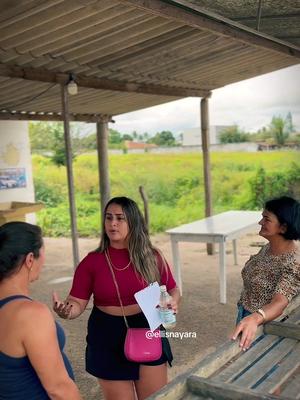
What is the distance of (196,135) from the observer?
80.5ft

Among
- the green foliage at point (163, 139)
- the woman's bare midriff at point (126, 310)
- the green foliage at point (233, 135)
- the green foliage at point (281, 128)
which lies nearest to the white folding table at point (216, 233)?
the woman's bare midriff at point (126, 310)

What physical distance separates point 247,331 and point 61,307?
0.88 meters

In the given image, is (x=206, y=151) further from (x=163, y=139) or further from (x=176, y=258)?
(x=163, y=139)

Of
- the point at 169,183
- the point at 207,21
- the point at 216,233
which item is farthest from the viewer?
the point at 169,183

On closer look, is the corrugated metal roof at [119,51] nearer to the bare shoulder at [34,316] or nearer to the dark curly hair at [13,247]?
the dark curly hair at [13,247]

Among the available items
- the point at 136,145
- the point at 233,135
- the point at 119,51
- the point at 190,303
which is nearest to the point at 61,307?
the point at 119,51

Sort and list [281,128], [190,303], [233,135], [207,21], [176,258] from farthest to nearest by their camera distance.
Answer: [233,135], [281,128], [176,258], [190,303], [207,21]

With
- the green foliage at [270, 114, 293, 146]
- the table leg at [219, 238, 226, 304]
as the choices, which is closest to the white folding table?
the table leg at [219, 238, 226, 304]

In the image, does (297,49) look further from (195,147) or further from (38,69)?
(195,147)

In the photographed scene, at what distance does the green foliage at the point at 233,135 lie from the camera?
69.6 ft

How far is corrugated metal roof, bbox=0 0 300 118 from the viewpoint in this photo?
3.72 metres

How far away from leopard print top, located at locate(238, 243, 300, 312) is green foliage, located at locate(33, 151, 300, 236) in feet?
33.0

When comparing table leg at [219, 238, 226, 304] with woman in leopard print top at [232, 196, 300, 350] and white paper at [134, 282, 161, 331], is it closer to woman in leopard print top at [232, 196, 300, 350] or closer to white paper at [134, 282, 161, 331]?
woman in leopard print top at [232, 196, 300, 350]

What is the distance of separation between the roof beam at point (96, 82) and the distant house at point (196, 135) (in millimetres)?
14201
